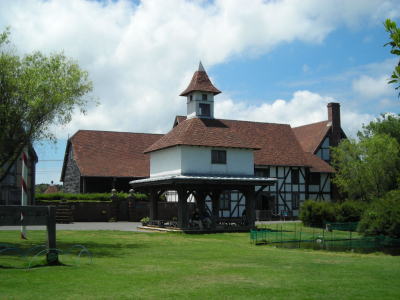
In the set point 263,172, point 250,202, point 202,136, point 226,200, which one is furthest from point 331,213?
point 202,136

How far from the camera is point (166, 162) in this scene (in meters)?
31.3

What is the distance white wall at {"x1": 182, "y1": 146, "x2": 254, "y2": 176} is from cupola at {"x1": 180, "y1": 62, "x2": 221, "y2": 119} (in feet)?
11.5

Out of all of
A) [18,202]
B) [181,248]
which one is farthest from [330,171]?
[181,248]

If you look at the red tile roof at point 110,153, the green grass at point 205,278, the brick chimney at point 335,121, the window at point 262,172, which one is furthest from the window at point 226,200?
the green grass at point 205,278

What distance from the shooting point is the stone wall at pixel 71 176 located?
44000mm

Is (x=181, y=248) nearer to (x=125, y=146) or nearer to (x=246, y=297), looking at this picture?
(x=246, y=297)

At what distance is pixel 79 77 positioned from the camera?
21.4m

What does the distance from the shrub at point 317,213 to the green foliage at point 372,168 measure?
6.42 metres

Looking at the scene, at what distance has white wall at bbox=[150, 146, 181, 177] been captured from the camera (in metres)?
30.1

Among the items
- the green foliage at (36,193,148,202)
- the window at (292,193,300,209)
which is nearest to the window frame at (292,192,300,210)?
the window at (292,193,300,209)

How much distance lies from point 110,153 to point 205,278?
34900mm

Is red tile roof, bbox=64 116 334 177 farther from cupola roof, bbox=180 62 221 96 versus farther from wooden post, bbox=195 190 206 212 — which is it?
wooden post, bbox=195 190 206 212

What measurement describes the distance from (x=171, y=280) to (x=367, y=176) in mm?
31820

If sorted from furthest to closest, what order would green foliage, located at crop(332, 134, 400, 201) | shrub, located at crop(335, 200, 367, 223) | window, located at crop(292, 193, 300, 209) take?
window, located at crop(292, 193, 300, 209) < green foliage, located at crop(332, 134, 400, 201) < shrub, located at crop(335, 200, 367, 223)
